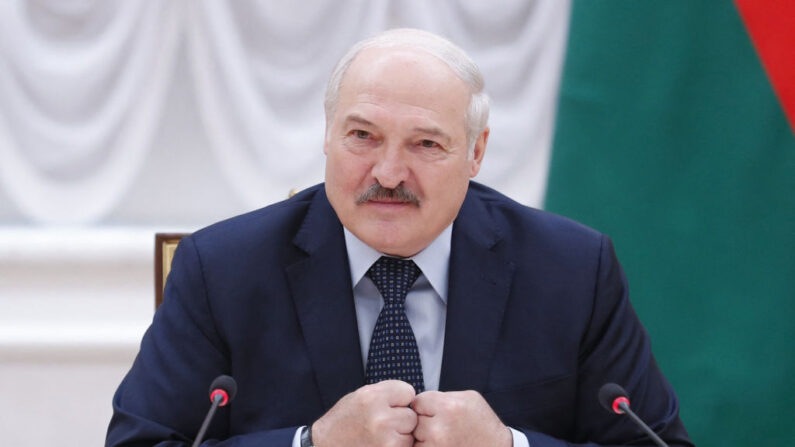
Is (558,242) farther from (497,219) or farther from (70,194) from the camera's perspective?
(70,194)

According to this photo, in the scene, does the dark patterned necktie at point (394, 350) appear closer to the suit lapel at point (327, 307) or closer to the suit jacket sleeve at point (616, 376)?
the suit lapel at point (327, 307)

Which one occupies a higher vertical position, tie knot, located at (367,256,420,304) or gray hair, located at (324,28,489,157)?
gray hair, located at (324,28,489,157)

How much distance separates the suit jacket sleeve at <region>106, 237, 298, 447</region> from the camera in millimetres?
1678

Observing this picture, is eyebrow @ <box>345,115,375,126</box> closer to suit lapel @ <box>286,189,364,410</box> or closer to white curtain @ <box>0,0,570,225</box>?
suit lapel @ <box>286,189,364,410</box>

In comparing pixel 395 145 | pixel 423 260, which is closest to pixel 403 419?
pixel 423 260

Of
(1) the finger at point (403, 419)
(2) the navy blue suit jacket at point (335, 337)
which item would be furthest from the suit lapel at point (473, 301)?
(1) the finger at point (403, 419)

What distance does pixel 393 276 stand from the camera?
1.84m

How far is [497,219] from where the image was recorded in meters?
2.03

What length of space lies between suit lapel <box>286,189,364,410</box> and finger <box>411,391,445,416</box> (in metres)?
0.22

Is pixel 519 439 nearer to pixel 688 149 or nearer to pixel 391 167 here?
pixel 391 167

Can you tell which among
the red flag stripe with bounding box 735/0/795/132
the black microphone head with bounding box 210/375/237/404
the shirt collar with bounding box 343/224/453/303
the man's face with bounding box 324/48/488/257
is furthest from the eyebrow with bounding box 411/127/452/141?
the red flag stripe with bounding box 735/0/795/132

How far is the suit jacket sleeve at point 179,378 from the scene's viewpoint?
168 cm

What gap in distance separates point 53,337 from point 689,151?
2.39 m

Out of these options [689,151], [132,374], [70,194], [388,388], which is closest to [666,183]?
[689,151]
